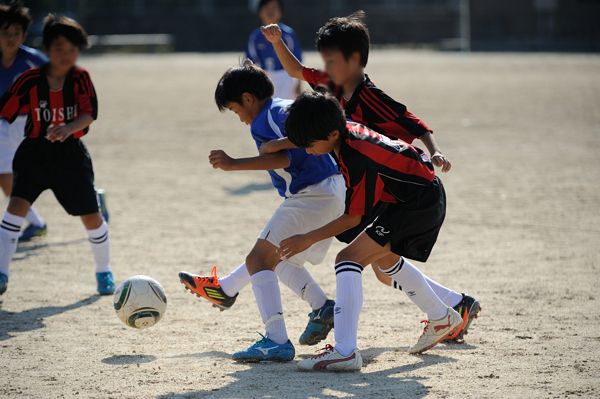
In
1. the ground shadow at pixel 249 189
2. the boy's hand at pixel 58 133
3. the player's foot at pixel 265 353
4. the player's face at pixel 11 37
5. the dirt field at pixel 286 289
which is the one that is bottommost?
the ground shadow at pixel 249 189

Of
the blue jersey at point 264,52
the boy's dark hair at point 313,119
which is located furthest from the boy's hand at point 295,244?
the blue jersey at point 264,52

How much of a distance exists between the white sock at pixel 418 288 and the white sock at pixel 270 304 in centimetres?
64

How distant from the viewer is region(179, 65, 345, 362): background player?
3.77 m

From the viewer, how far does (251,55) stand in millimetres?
9195

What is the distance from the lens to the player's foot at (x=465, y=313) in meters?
4.03

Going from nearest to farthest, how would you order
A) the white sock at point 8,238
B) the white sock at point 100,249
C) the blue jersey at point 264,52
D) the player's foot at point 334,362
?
the player's foot at point 334,362 < the white sock at point 8,238 < the white sock at point 100,249 < the blue jersey at point 264,52

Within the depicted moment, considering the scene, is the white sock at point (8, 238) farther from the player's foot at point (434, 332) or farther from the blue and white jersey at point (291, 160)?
the player's foot at point (434, 332)

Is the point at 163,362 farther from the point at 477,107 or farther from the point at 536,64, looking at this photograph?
the point at 536,64

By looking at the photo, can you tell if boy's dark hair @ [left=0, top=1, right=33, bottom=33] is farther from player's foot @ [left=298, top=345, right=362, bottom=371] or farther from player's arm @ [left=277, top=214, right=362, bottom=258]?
player's foot @ [left=298, top=345, right=362, bottom=371]

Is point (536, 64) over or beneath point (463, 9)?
beneath

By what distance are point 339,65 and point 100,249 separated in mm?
2450

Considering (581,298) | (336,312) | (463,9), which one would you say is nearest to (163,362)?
(336,312)

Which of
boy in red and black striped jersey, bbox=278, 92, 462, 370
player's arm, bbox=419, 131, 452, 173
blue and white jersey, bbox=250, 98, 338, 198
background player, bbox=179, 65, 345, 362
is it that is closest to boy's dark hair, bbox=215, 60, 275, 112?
background player, bbox=179, 65, 345, 362

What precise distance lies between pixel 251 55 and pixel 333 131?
19.9 ft
